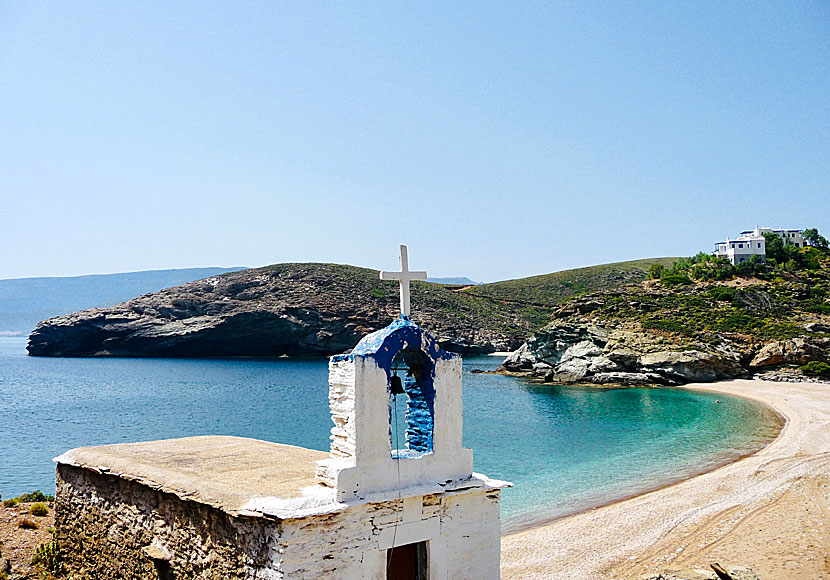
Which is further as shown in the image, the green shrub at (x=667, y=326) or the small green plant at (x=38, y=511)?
the green shrub at (x=667, y=326)

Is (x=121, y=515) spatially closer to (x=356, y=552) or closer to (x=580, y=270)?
(x=356, y=552)

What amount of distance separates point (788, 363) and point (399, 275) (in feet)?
169

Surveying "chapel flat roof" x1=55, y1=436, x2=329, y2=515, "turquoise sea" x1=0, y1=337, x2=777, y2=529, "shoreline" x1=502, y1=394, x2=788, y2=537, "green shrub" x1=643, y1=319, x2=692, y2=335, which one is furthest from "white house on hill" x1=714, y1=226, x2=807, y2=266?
"chapel flat roof" x1=55, y1=436, x2=329, y2=515

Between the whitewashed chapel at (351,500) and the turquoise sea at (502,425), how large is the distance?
39.5 feet

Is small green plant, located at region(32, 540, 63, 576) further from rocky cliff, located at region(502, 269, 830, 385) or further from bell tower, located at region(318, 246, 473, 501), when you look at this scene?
rocky cliff, located at region(502, 269, 830, 385)

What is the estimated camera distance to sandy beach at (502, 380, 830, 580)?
14438 mm

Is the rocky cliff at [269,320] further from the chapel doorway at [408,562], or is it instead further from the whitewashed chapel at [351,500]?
the chapel doorway at [408,562]

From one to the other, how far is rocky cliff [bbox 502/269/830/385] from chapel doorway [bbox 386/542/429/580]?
48256 mm

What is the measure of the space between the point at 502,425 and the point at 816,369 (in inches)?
1022

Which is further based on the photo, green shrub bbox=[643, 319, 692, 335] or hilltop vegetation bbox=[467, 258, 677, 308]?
hilltop vegetation bbox=[467, 258, 677, 308]

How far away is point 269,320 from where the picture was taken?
304 feet

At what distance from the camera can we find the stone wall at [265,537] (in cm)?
749

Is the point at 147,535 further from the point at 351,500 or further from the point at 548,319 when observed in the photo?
the point at 548,319

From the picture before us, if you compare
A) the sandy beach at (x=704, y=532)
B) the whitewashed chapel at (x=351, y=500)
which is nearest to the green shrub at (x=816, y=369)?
the sandy beach at (x=704, y=532)
